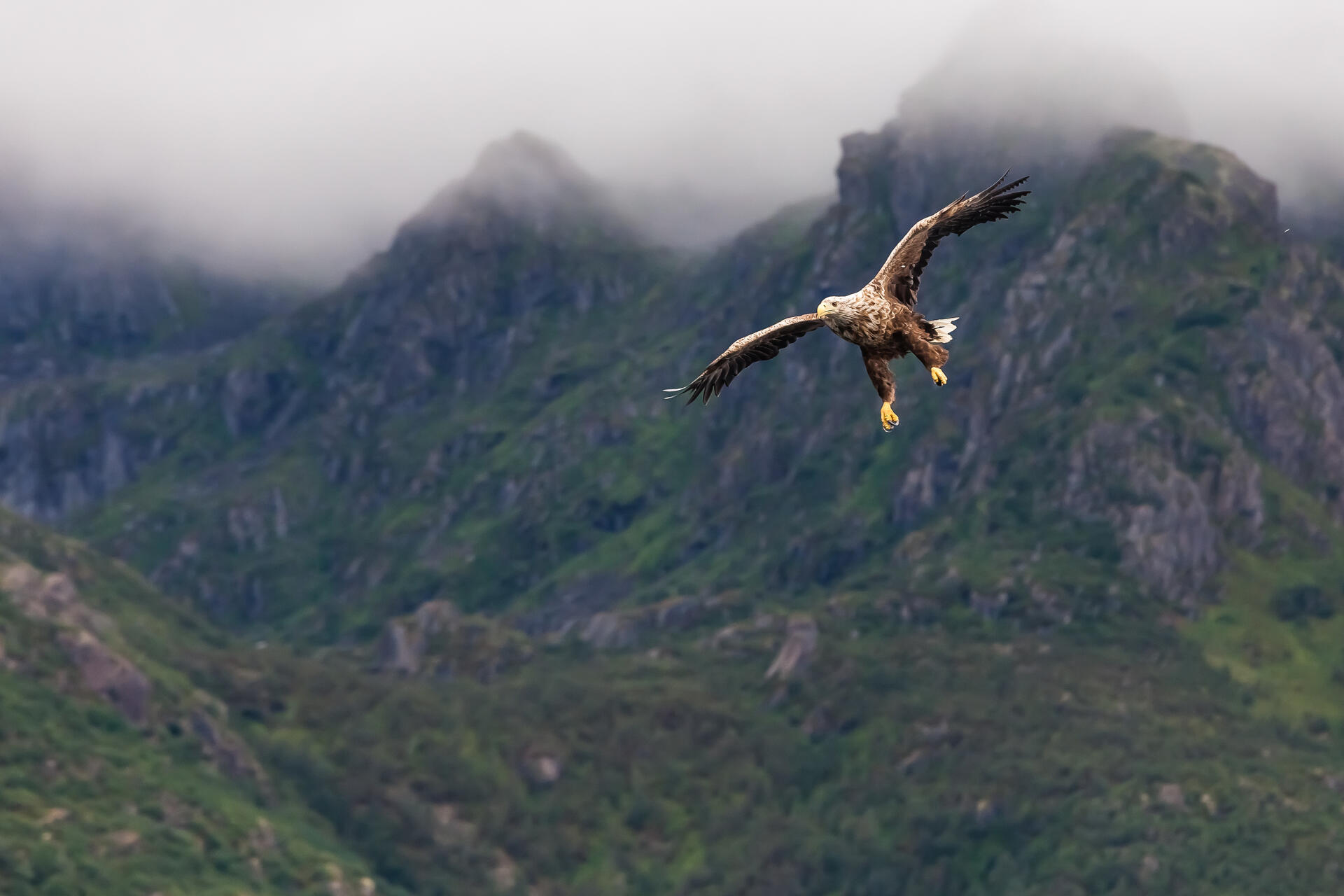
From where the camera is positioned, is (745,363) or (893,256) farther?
(745,363)

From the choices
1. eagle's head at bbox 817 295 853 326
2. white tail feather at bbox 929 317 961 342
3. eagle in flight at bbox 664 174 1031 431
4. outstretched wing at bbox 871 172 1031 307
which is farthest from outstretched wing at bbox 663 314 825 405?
white tail feather at bbox 929 317 961 342

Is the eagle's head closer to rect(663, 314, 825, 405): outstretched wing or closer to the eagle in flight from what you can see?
the eagle in flight

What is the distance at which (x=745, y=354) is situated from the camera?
274ft

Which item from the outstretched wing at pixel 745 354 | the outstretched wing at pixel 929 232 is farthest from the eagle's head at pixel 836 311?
the outstretched wing at pixel 745 354

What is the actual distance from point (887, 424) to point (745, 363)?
10.6m

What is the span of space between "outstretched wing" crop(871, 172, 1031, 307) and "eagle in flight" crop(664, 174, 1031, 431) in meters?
0.02

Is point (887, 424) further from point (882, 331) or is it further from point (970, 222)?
point (970, 222)

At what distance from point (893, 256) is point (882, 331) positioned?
2711 millimetres

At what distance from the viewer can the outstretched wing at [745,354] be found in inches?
3157

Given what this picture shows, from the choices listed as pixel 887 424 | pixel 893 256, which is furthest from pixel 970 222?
pixel 887 424

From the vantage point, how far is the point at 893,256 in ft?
255

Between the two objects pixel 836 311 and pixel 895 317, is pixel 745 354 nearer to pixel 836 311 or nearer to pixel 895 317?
pixel 836 311

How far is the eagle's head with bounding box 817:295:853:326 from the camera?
7606 cm

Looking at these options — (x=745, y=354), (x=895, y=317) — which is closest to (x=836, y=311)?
(x=895, y=317)
